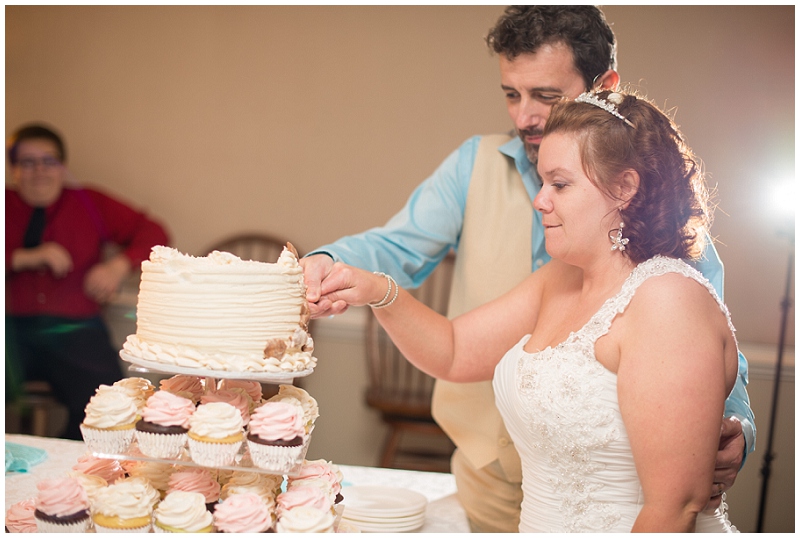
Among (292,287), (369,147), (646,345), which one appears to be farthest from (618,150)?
(369,147)

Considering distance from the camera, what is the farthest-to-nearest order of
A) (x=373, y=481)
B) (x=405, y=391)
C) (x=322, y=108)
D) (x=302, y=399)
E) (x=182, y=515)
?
(x=322, y=108)
(x=405, y=391)
(x=373, y=481)
(x=302, y=399)
(x=182, y=515)

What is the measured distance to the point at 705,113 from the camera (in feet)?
14.4

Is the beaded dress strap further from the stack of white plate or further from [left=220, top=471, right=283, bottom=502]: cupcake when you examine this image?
[left=220, top=471, right=283, bottom=502]: cupcake

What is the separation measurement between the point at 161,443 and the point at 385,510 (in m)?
0.76

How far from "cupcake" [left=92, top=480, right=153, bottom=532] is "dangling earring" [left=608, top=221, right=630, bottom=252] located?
120 centimetres

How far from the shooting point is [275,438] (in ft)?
4.51

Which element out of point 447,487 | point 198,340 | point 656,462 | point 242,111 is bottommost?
point 447,487

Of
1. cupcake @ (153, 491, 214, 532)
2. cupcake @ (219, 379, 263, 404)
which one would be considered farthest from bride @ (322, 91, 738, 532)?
cupcake @ (153, 491, 214, 532)

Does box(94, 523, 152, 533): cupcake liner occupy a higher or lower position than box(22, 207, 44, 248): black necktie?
lower

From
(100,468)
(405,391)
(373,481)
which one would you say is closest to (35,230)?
(405,391)

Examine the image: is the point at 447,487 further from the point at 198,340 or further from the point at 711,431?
the point at 198,340

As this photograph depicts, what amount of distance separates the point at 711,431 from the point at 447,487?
3.78ft

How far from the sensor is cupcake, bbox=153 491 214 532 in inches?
53.1

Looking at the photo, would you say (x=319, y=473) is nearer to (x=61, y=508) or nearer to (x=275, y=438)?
(x=275, y=438)
